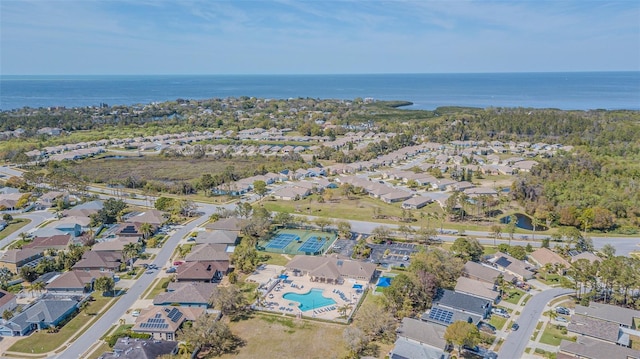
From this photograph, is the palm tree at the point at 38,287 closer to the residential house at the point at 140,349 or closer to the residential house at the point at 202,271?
the residential house at the point at 202,271

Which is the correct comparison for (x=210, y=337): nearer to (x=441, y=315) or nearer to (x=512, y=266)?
(x=441, y=315)

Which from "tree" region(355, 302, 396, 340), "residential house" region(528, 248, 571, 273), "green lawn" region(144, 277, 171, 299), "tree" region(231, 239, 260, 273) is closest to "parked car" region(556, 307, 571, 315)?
"residential house" region(528, 248, 571, 273)

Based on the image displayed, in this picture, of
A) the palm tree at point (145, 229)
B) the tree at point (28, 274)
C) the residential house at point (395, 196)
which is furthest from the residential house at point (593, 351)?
the tree at point (28, 274)

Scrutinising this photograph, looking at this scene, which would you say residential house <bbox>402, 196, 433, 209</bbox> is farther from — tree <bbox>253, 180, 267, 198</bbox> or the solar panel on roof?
the solar panel on roof

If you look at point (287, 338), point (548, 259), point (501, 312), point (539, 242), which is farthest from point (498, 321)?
point (539, 242)

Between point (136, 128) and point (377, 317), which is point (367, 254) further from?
point (136, 128)
